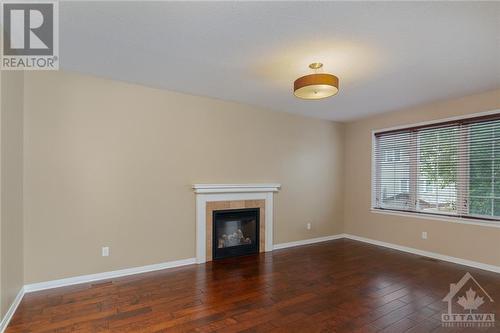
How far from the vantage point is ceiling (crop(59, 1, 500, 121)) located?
6.64 feet

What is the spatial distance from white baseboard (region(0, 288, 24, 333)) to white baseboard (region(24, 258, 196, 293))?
0.54ft

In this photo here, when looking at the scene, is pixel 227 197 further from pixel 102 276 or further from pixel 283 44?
pixel 283 44

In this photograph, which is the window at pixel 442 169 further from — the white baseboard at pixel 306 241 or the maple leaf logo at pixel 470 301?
the maple leaf logo at pixel 470 301

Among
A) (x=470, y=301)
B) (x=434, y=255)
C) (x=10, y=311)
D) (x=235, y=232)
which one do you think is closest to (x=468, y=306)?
(x=470, y=301)

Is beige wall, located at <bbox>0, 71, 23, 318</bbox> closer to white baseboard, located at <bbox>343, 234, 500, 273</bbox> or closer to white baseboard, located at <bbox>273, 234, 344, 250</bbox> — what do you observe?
white baseboard, located at <bbox>273, 234, 344, 250</bbox>

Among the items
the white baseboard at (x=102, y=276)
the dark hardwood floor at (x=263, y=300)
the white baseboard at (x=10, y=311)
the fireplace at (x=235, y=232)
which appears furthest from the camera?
the fireplace at (x=235, y=232)

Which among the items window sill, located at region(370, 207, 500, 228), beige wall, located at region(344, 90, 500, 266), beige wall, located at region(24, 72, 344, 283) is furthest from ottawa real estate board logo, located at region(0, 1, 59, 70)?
window sill, located at region(370, 207, 500, 228)

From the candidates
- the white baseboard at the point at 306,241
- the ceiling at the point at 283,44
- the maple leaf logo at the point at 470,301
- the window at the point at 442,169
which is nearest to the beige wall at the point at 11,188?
the ceiling at the point at 283,44

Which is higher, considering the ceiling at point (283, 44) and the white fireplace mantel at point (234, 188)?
the ceiling at point (283, 44)

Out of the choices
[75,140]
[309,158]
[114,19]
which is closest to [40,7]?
[114,19]

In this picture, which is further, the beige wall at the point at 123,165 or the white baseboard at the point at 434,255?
the white baseboard at the point at 434,255

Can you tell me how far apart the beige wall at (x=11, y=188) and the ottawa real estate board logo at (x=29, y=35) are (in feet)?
0.56

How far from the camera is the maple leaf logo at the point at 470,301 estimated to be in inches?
109

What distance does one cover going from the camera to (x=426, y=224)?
14.9 ft
